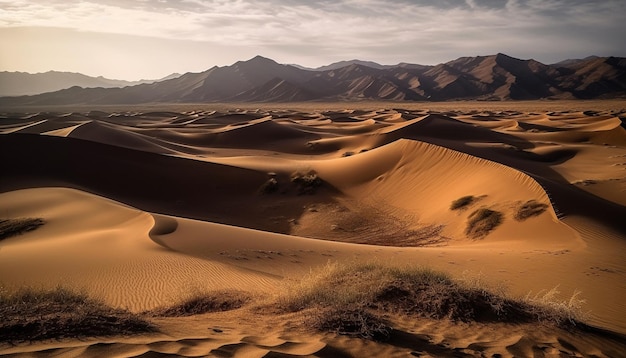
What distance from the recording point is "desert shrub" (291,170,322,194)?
19766 mm

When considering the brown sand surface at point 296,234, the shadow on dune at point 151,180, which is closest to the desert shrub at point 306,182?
the brown sand surface at point 296,234

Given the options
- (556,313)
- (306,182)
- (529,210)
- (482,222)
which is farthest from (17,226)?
(529,210)

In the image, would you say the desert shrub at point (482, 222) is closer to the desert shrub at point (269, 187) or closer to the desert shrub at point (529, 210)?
the desert shrub at point (529, 210)

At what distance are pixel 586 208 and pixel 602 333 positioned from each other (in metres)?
8.91

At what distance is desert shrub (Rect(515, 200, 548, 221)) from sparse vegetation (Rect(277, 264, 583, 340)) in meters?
7.25

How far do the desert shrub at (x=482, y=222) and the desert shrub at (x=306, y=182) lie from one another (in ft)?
26.5

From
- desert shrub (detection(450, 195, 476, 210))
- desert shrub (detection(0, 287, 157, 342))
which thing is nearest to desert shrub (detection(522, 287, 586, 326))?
desert shrub (detection(0, 287, 157, 342))

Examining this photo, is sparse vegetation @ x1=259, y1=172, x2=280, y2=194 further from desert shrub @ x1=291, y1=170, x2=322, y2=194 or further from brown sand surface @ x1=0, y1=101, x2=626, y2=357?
desert shrub @ x1=291, y1=170, x2=322, y2=194

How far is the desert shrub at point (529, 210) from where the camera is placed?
12.6 meters

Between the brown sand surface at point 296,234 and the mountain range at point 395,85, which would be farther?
the mountain range at point 395,85

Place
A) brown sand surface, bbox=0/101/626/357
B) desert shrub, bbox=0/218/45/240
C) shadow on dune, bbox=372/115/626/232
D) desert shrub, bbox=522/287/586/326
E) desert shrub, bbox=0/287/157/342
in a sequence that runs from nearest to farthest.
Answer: desert shrub, bbox=0/287/157/342, brown sand surface, bbox=0/101/626/357, desert shrub, bbox=522/287/586/326, desert shrub, bbox=0/218/45/240, shadow on dune, bbox=372/115/626/232

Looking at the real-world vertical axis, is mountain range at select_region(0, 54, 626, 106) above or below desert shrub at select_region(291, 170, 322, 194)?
above

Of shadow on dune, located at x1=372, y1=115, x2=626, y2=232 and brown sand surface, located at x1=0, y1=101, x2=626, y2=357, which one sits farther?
shadow on dune, located at x1=372, y1=115, x2=626, y2=232

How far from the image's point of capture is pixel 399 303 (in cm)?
575
